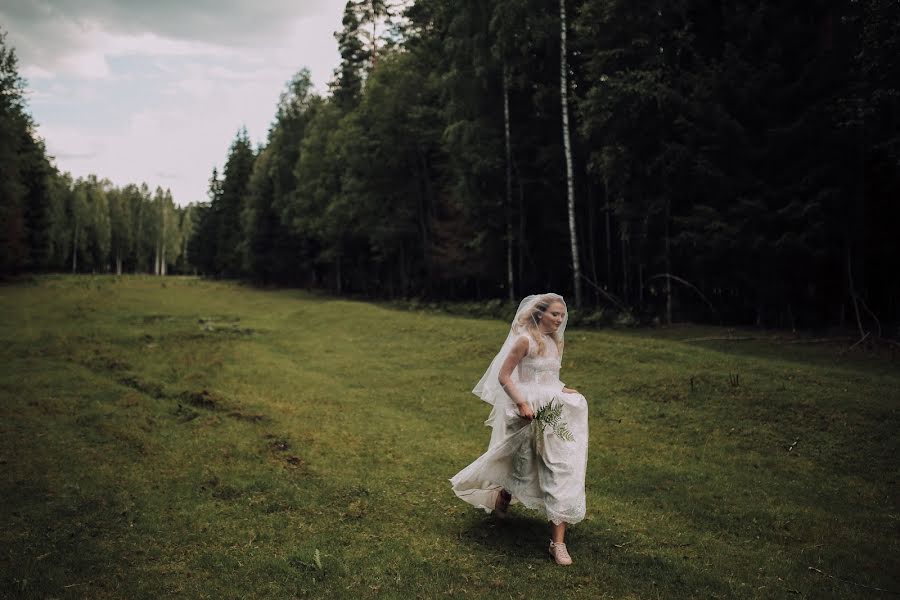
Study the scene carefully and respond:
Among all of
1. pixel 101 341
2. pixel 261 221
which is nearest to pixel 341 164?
pixel 261 221

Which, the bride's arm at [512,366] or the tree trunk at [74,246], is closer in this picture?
the bride's arm at [512,366]

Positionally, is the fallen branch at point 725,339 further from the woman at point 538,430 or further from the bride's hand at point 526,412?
the bride's hand at point 526,412

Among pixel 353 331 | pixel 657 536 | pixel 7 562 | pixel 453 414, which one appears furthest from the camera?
pixel 353 331

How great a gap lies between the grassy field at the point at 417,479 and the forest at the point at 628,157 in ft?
13.4

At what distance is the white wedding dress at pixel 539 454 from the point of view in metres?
5.46

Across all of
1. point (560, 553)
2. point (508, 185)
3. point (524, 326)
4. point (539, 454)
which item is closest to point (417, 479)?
point (539, 454)

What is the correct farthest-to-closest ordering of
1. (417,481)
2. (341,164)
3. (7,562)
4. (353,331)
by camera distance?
(341,164), (353,331), (417,481), (7,562)

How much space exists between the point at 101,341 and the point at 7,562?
14393 millimetres

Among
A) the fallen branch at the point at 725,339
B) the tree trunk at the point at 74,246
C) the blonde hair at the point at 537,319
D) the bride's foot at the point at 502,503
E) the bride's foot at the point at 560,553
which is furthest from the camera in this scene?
the tree trunk at the point at 74,246

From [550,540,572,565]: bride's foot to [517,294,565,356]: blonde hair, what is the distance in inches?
73.0

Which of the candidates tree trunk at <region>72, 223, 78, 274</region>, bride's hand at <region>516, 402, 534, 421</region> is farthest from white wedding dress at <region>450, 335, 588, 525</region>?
tree trunk at <region>72, 223, 78, 274</region>

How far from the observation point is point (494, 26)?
23.9 meters

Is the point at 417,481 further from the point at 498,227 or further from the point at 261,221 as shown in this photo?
the point at 261,221

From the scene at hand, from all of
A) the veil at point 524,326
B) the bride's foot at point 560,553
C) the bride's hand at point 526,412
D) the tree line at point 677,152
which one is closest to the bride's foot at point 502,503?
the bride's foot at point 560,553
